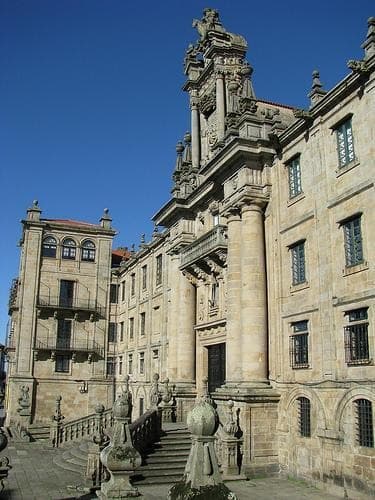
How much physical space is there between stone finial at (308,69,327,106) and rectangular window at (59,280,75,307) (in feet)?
95.2

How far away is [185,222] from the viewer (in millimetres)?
26703

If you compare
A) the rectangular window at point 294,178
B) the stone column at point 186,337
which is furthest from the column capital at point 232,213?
the stone column at point 186,337

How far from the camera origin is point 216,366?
23703mm

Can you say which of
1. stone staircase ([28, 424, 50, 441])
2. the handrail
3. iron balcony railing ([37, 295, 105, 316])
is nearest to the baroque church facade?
the handrail

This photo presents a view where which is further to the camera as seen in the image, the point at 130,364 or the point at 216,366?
the point at 130,364

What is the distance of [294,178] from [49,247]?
2776 cm

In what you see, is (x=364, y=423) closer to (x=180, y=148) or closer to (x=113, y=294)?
(x=180, y=148)

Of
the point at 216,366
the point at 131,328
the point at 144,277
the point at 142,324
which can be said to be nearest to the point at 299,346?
the point at 216,366

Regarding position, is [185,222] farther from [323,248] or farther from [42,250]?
[42,250]

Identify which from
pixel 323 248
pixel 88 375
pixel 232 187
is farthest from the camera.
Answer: pixel 88 375

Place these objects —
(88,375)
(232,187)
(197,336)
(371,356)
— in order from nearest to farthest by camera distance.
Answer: (371,356), (232,187), (197,336), (88,375)

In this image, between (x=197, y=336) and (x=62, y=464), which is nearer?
(x=62, y=464)

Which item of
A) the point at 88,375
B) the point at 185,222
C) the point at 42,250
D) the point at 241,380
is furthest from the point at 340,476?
the point at 42,250

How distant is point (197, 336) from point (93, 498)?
11710 millimetres
